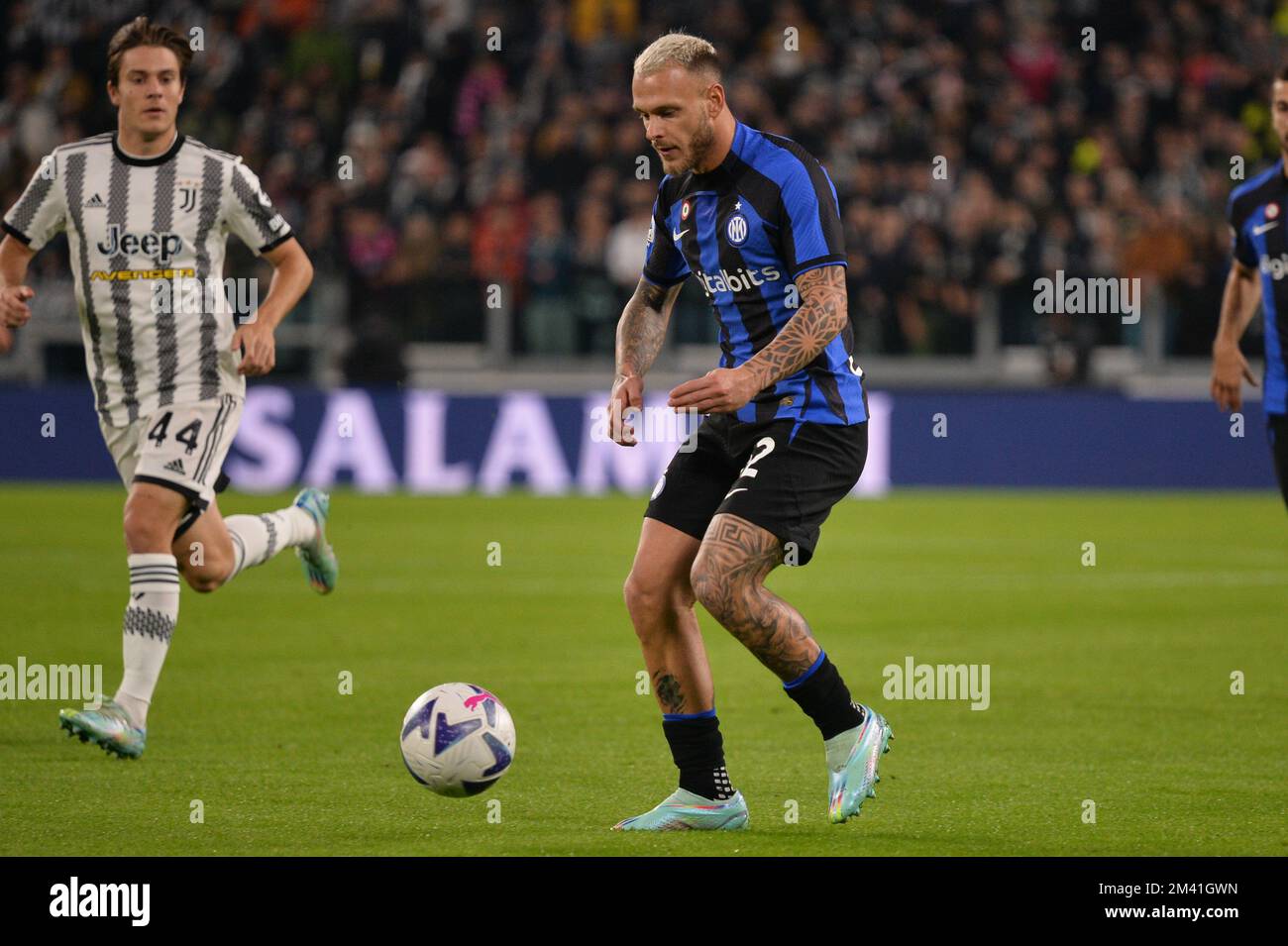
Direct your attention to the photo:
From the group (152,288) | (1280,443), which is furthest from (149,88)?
(1280,443)

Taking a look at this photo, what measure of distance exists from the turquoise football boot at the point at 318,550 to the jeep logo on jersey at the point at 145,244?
1580 millimetres

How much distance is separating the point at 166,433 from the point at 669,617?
2.13 m

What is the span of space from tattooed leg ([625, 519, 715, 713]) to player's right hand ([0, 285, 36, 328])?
241 cm

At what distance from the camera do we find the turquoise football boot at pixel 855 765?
18.0 ft

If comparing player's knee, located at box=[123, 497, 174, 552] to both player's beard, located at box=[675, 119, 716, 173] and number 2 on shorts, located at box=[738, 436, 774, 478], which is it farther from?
player's beard, located at box=[675, 119, 716, 173]

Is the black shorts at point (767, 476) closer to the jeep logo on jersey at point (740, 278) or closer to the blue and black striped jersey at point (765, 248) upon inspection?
the blue and black striped jersey at point (765, 248)

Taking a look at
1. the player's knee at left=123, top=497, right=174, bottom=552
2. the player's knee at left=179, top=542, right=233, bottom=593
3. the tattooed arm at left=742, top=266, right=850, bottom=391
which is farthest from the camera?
the player's knee at left=179, top=542, right=233, bottom=593

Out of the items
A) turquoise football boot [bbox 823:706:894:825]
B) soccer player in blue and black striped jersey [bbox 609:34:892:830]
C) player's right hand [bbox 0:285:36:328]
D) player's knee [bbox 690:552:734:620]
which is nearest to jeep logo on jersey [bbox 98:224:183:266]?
player's right hand [bbox 0:285:36:328]

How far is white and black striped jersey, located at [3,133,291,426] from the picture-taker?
6.88 meters

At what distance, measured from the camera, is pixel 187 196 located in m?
6.91

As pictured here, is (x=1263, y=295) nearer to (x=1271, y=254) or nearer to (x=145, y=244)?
(x=1271, y=254)

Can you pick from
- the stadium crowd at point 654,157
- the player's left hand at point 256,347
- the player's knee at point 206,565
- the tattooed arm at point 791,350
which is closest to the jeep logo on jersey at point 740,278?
the tattooed arm at point 791,350

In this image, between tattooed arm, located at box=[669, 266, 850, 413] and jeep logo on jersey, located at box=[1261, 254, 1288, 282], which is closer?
tattooed arm, located at box=[669, 266, 850, 413]

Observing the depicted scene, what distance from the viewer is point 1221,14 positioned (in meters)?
21.6
